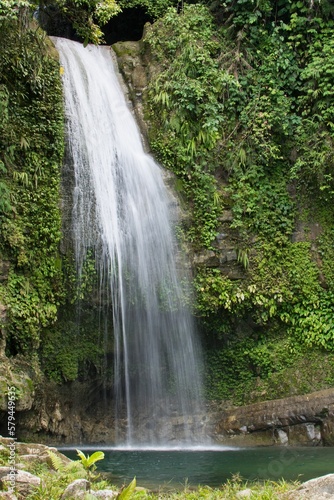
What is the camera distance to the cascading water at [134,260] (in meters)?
12.5

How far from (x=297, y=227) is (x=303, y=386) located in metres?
3.80

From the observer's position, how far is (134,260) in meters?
12.7

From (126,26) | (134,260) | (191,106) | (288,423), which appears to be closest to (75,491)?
(134,260)

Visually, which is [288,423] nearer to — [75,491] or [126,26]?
[75,491]

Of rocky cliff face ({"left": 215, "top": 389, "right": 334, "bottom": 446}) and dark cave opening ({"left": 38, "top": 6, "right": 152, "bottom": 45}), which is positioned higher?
dark cave opening ({"left": 38, "top": 6, "right": 152, "bottom": 45})

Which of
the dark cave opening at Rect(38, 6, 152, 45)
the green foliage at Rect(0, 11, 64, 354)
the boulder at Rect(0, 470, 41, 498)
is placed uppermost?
the dark cave opening at Rect(38, 6, 152, 45)

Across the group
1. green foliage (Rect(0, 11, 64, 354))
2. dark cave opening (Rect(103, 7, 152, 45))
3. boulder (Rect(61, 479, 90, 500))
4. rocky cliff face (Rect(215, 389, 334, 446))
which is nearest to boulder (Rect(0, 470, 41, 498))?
boulder (Rect(61, 479, 90, 500))

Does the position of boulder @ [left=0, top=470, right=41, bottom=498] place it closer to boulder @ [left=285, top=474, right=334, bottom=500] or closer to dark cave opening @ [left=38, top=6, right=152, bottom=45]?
boulder @ [left=285, top=474, right=334, bottom=500]

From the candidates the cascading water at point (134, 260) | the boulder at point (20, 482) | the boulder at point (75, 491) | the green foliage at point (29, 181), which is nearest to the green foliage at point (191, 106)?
the cascading water at point (134, 260)

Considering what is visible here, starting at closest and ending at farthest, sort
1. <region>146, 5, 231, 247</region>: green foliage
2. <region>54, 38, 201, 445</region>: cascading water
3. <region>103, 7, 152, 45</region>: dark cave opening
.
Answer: <region>54, 38, 201, 445</region>: cascading water
<region>146, 5, 231, 247</region>: green foliage
<region>103, 7, 152, 45</region>: dark cave opening

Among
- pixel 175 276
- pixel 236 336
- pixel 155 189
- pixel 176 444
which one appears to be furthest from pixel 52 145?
pixel 176 444

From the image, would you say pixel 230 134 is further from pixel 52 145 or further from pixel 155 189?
pixel 52 145

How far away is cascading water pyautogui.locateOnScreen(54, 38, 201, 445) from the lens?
12.5 m

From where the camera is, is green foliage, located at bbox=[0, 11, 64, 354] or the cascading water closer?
green foliage, located at bbox=[0, 11, 64, 354]
